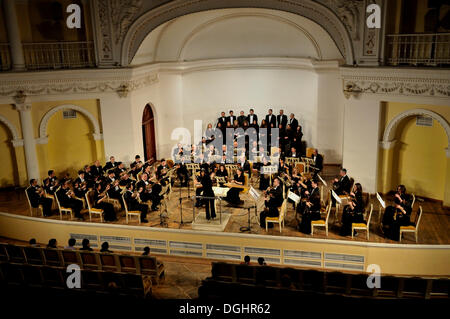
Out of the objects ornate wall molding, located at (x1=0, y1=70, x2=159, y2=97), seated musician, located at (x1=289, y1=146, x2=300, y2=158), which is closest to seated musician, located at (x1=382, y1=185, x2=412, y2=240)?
seated musician, located at (x1=289, y1=146, x2=300, y2=158)

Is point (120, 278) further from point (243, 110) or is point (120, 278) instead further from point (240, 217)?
point (243, 110)

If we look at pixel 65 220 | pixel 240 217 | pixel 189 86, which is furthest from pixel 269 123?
pixel 65 220

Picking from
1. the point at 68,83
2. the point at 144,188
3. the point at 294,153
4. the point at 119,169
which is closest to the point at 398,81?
the point at 294,153

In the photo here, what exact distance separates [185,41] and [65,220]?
9347 millimetres

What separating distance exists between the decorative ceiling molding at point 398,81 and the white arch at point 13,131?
1205 cm

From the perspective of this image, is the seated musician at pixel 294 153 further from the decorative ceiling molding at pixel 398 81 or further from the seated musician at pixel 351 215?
the seated musician at pixel 351 215

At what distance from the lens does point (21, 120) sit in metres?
17.0

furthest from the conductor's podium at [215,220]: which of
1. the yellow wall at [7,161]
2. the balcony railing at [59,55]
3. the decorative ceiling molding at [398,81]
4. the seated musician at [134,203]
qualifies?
the yellow wall at [7,161]

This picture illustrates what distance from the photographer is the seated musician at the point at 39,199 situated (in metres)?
14.8

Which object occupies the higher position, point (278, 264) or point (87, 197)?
point (87, 197)

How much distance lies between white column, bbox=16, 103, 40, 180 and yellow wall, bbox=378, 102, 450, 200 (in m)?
12.7

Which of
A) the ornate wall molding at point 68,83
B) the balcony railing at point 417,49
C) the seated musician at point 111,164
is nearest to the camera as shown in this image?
the balcony railing at point 417,49

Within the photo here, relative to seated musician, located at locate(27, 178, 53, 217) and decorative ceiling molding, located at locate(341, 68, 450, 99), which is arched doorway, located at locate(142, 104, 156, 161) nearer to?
seated musician, located at locate(27, 178, 53, 217)

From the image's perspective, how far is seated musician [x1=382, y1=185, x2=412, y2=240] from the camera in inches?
493
